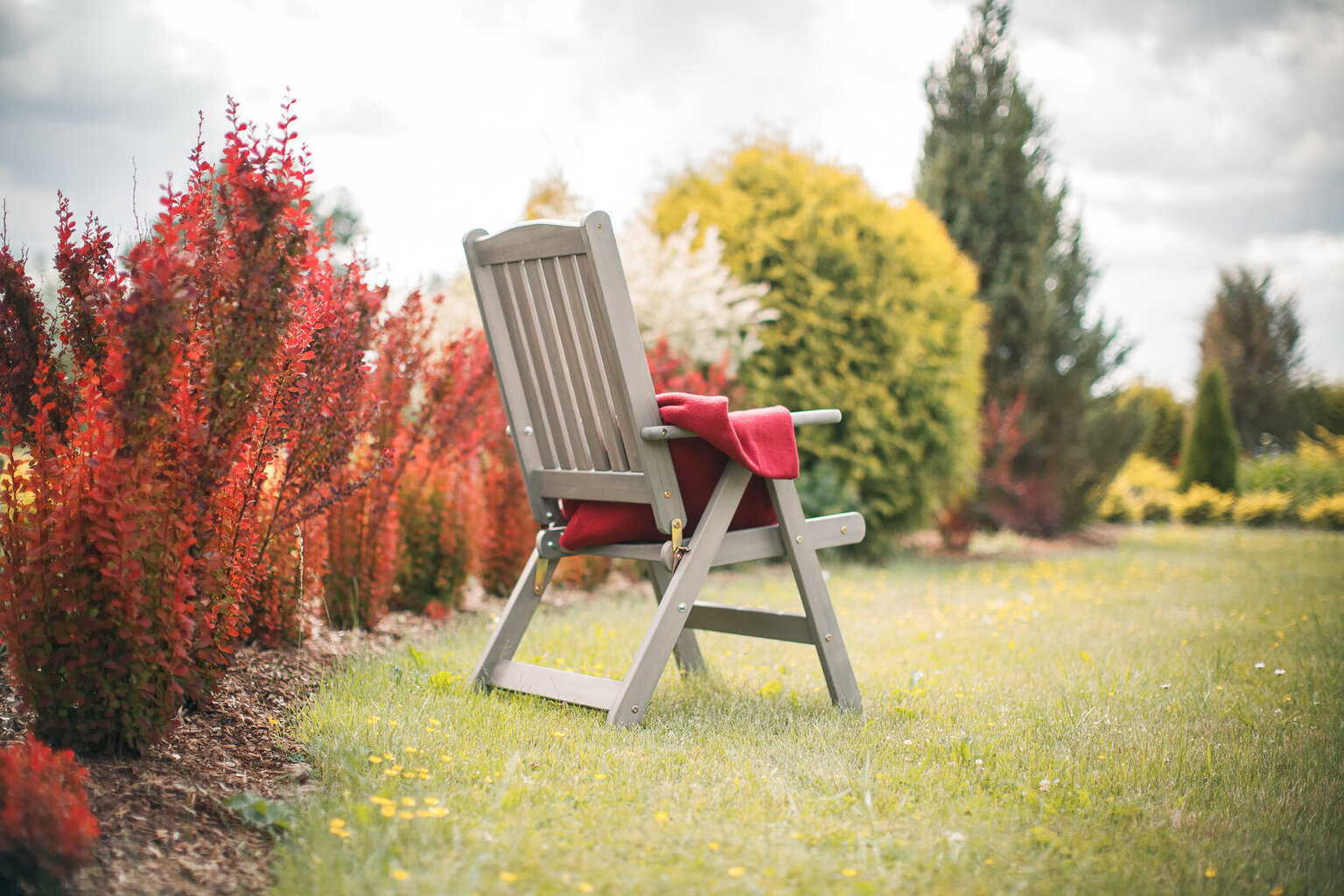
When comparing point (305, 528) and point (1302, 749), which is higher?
point (305, 528)

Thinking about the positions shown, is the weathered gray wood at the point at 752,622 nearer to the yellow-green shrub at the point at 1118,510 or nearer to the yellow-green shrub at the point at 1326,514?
the yellow-green shrub at the point at 1118,510

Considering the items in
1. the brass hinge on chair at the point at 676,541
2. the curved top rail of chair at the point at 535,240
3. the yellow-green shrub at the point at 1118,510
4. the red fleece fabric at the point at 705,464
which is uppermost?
the curved top rail of chair at the point at 535,240

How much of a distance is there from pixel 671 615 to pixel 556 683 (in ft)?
1.51

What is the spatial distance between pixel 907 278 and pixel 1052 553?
300 cm

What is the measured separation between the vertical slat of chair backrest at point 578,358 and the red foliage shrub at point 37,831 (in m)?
1.52

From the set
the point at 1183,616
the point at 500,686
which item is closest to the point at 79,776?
the point at 500,686

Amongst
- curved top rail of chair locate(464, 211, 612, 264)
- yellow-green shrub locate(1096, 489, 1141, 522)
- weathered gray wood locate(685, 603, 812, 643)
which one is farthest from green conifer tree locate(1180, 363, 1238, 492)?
curved top rail of chair locate(464, 211, 612, 264)

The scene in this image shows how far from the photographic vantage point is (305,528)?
128 inches

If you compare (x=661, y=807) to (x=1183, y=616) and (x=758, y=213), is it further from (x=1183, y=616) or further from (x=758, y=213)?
(x=758, y=213)

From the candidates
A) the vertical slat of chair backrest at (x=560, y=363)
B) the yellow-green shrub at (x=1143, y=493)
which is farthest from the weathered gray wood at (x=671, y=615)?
the yellow-green shrub at (x=1143, y=493)

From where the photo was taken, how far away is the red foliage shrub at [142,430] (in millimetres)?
1893

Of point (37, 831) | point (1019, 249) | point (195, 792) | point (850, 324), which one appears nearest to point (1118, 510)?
point (1019, 249)

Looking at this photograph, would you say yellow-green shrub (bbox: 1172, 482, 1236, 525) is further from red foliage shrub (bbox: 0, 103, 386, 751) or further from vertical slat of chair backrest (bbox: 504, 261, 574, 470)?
red foliage shrub (bbox: 0, 103, 386, 751)

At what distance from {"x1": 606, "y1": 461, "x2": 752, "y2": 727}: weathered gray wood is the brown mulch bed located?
0.82 meters
